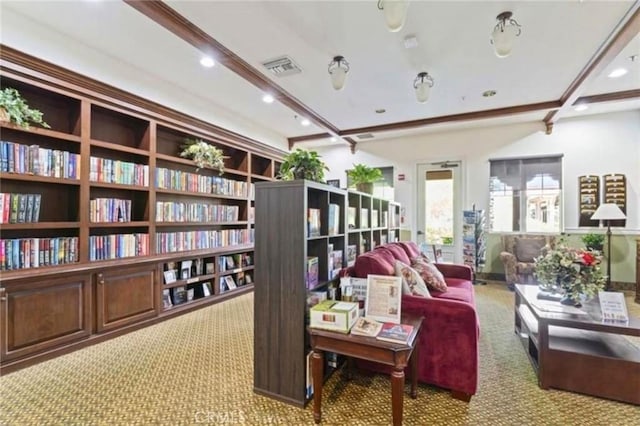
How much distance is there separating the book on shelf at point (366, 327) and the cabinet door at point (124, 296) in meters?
2.60

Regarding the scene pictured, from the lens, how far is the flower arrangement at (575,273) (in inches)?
98.4

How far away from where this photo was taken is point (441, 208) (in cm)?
634

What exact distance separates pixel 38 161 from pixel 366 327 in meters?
3.13

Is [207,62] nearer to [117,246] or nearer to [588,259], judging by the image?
[117,246]

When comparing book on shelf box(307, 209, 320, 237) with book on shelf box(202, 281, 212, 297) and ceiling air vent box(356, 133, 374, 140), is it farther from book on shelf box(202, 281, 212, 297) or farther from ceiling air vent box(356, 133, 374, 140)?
ceiling air vent box(356, 133, 374, 140)

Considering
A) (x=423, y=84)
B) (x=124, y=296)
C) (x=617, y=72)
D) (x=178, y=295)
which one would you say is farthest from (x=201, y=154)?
(x=617, y=72)

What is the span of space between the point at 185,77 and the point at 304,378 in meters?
3.60

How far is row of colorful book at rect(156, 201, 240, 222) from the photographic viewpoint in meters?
3.84

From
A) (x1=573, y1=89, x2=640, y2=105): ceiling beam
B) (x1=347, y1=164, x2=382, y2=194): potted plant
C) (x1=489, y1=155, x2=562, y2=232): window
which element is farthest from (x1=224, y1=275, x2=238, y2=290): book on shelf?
(x1=573, y1=89, x2=640, y2=105): ceiling beam

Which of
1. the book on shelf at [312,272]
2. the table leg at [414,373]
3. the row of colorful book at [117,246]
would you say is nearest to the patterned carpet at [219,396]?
the table leg at [414,373]

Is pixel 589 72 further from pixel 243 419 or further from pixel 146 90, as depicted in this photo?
pixel 146 90

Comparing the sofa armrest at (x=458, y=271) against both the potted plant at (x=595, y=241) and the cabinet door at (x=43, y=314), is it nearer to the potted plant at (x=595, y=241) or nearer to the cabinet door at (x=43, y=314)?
the potted plant at (x=595, y=241)

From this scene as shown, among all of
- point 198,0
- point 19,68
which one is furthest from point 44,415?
point 198,0

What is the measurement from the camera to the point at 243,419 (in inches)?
74.6
